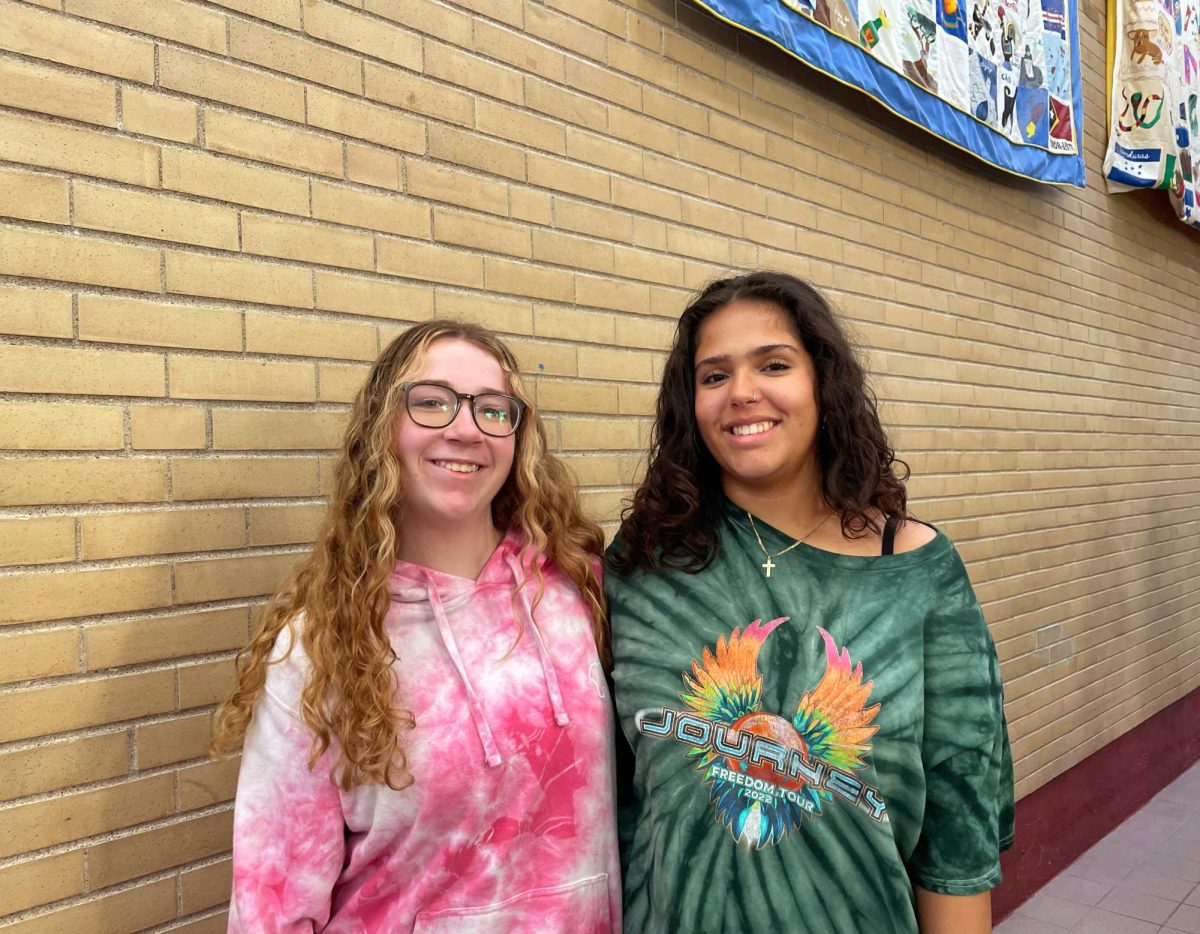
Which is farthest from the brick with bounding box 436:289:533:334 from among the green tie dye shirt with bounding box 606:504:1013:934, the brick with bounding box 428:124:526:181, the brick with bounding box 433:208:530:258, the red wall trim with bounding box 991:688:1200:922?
the red wall trim with bounding box 991:688:1200:922

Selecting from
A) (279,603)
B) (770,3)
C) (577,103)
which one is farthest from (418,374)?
(770,3)

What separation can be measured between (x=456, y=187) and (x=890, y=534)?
1.49m

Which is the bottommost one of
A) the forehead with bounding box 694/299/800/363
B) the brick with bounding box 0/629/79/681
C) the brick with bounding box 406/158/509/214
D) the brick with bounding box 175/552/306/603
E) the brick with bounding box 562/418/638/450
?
the brick with bounding box 0/629/79/681

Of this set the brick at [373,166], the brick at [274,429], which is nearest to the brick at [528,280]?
the brick at [373,166]

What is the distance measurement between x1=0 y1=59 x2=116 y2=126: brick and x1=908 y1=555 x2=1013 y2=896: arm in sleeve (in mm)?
1870

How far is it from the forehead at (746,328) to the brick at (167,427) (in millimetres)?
1072

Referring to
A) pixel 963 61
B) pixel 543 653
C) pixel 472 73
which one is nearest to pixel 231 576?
pixel 543 653

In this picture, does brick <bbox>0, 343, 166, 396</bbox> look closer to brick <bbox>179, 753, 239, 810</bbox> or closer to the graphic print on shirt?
brick <bbox>179, 753, 239, 810</bbox>

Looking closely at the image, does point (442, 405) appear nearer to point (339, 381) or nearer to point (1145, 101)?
point (339, 381)

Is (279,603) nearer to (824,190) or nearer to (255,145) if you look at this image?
(255,145)

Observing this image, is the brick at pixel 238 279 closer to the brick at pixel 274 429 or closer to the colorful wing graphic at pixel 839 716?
the brick at pixel 274 429

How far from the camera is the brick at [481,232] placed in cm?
263

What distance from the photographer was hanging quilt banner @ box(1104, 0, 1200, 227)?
6242mm

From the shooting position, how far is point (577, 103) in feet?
9.96
